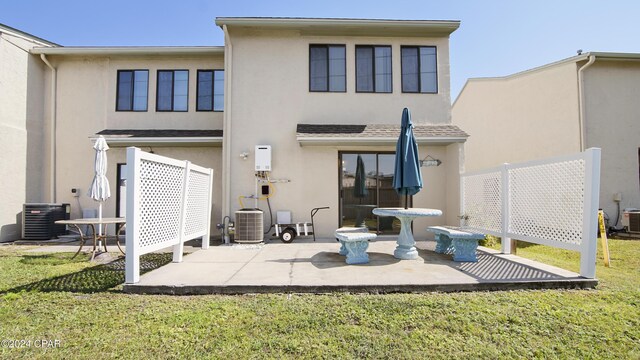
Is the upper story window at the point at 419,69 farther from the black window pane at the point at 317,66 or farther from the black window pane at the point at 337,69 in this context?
the black window pane at the point at 317,66

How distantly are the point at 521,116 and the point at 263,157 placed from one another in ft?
34.6

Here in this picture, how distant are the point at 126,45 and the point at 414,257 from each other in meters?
10.0

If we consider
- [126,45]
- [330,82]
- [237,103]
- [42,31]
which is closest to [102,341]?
[237,103]

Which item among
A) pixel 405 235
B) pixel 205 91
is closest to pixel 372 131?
pixel 405 235

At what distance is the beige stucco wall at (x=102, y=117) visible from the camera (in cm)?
909

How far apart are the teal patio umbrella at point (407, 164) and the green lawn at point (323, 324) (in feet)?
7.03

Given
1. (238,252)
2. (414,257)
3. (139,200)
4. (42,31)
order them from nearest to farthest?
(139,200) < (414,257) < (238,252) < (42,31)

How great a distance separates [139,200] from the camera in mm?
4043

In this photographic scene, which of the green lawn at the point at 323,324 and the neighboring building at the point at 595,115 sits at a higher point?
the neighboring building at the point at 595,115

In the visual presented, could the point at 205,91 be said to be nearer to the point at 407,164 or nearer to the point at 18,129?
the point at 18,129

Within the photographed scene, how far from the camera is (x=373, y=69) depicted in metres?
8.35

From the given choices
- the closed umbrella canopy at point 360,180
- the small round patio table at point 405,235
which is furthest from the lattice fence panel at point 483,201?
the closed umbrella canopy at point 360,180

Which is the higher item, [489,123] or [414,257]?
[489,123]

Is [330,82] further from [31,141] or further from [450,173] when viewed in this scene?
[31,141]
